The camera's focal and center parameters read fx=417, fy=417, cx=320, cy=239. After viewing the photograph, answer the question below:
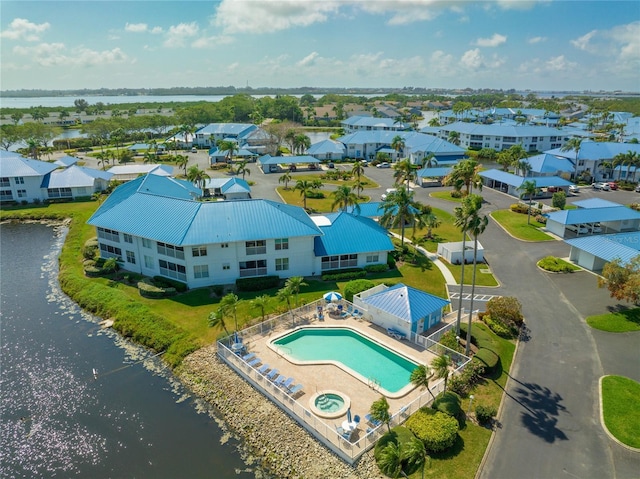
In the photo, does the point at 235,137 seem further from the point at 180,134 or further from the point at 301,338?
the point at 301,338

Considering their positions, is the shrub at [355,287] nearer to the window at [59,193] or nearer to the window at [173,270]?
the window at [173,270]

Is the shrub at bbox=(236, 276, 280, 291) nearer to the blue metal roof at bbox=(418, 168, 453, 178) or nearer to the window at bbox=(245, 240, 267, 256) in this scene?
the window at bbox=(245, 240, 267, 256)

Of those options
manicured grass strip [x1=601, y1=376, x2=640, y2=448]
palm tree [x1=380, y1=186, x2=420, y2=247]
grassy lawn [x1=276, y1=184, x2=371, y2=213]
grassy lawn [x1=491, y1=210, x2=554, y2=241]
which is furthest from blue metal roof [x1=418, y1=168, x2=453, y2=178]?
manicured grass strip [x1=601, y1=376, x2=640, y2=448]

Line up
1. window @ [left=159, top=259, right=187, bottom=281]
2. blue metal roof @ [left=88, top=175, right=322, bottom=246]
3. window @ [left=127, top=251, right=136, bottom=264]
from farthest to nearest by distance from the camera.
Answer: window @ [left=127, top=251, right=136, bottom=264] → window @ [left=159, top=259, right=187, bottom=281] → blue metal roof @ [left=88, top=175, right=322, bottom=246]

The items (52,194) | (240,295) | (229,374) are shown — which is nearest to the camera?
(229,374)

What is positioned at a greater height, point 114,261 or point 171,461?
point 114,261

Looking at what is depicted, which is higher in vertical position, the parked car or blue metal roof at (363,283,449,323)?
the parked car

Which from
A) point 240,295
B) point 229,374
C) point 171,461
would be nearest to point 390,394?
point 229,374
